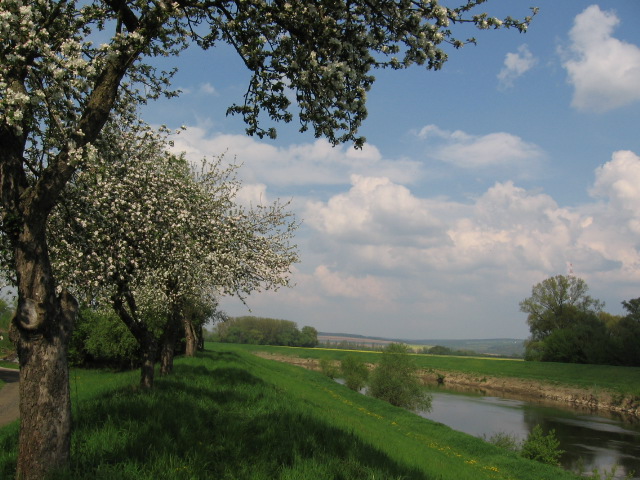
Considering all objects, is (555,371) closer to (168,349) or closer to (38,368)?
(168,349)

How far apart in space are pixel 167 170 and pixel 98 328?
32189 mm

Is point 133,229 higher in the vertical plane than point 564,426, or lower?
higher

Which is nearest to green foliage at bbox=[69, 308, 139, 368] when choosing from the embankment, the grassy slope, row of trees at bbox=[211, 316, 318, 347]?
the embankment

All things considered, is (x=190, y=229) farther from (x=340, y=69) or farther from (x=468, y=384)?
(x=468, y=384)

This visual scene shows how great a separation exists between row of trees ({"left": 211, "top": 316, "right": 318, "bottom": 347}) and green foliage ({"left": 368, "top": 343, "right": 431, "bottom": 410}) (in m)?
116

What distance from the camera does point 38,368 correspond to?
21.7ft

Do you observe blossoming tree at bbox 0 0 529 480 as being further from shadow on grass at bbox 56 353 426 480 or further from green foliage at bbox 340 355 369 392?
green foliage at bbox 340 355 369 392

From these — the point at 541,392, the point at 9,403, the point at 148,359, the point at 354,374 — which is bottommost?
the point at 541,392

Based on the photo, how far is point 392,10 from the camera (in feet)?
23.8

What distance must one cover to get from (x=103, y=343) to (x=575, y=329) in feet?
264

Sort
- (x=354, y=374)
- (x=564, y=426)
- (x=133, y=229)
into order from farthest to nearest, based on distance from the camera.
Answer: (x=354, y=374)
(x=564, y=426)
(x=133, y=229)

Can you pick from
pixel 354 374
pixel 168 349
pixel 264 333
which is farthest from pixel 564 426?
pixel 264 333

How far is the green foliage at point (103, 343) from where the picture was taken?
3794 cm

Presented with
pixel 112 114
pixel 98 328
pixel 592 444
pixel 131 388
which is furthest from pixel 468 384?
pixel 112 114
